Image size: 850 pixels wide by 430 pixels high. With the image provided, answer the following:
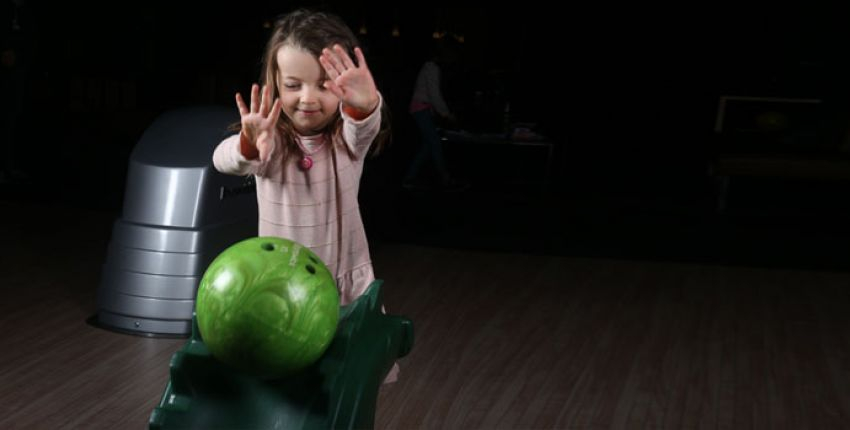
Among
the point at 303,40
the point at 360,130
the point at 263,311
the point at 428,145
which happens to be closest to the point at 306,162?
the point at 360,130

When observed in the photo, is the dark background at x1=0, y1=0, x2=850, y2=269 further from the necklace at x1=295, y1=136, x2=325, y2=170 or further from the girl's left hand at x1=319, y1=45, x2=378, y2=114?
the girl's left hand at x1=319, y1=45, x2=378, y2=114

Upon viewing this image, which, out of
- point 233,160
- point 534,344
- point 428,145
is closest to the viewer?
point 233,160

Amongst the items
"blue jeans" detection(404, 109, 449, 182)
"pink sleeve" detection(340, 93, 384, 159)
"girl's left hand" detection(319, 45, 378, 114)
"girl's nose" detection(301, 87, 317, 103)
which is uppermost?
"girl's left hand" detection(319, 45, 378, 114)

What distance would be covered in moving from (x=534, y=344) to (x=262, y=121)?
2.12 meters

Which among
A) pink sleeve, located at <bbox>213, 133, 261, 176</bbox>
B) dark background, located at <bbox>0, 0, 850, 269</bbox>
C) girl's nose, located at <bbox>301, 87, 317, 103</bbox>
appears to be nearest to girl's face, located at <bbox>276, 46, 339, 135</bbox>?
girl's nose, located at <bbox>301, 87, 317, 103</bbox>

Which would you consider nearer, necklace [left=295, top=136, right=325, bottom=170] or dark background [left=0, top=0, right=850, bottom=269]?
necklace [left=295, top=136, right=325, bottom=170]

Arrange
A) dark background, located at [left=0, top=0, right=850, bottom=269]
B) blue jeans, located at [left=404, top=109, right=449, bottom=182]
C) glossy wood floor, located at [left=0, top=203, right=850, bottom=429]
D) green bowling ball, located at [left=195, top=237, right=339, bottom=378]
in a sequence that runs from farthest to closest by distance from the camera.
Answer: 1. dark background, located at [left=0, top=0, right=850, bottom=269]
2. blue jeans, located at [left=404, top=109, right=449, bottom=182]
3. glossy wood floor, located at [left=0, top=203, right=850, bottom=429]
4. green bowling ball, located at [left=195, top=237, right=339, bottom=378]

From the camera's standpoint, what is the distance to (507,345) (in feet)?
12.0

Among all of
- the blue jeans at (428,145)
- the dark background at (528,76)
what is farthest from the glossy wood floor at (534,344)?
the dark background at (528,76)

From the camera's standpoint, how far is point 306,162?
1964 mm

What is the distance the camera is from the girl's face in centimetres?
191

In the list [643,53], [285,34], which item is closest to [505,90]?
[643,53]

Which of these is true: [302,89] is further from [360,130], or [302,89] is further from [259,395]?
[259,395]

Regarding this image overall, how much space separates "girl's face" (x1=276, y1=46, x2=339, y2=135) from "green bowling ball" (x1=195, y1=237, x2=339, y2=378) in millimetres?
369
